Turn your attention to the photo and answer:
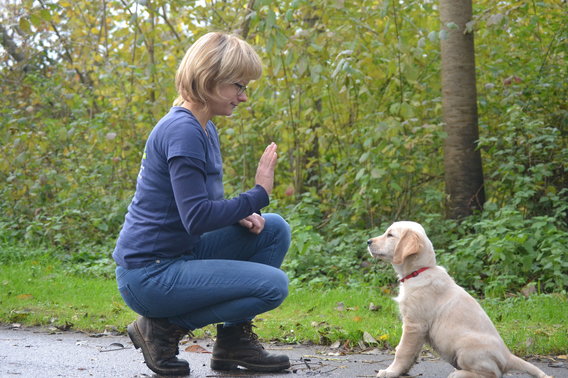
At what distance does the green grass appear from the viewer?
16.1ft

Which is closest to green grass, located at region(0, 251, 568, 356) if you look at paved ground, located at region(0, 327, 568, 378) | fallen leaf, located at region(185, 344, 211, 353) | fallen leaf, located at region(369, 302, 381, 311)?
fallen leaf, located at region(369, 302, 381, 311)

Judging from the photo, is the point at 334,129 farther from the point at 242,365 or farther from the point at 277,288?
the point at 277,288

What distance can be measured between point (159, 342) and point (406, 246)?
1494mm

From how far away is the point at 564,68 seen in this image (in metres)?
8.23

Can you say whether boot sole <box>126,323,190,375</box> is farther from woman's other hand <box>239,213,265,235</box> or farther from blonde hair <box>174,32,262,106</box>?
blonde hair <box>174,32,262,106</box>

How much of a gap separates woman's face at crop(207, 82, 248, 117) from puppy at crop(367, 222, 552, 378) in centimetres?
119

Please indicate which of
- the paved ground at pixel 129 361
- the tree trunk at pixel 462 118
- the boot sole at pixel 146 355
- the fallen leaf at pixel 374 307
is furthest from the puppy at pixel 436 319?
the tree trunk at pixel 462 118

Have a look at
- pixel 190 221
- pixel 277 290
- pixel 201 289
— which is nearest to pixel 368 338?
pixel 277 290

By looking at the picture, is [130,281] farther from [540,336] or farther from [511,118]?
[511,118]

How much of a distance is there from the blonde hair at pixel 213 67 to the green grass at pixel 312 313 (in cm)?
207

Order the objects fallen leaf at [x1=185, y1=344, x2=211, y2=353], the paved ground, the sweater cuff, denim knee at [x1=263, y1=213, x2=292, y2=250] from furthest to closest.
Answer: fallen leaf at [x1=185, y1=344, x2=211, y2=353] < denim knee at [x1=263, y1=213, x2=292, y2=250] < the paved ground < the sweater cuff

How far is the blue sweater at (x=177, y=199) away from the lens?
12.0ft

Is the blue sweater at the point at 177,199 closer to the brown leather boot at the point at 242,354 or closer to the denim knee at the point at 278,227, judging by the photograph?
the denim knee at the point at 278,227

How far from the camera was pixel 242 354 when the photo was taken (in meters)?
4.15
